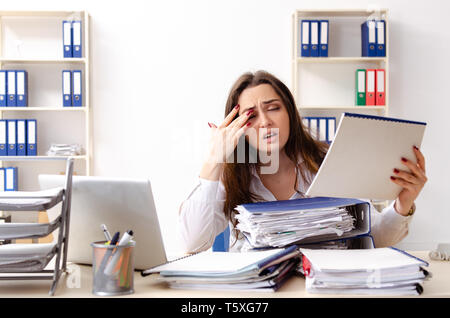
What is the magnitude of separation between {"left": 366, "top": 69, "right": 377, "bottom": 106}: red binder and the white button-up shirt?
8.00 ft

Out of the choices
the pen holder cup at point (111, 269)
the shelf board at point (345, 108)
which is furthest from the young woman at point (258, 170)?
the shelf board at point (345, 108)

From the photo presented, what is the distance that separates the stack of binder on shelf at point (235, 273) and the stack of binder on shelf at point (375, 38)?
307cm

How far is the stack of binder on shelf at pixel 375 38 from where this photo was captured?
3.76m

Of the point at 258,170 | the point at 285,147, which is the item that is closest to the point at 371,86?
the point at 285,147

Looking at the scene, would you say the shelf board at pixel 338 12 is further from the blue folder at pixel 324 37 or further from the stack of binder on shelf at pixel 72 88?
the stack of binder on shelf at pixel 72 88

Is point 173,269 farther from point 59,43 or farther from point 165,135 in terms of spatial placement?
point 59,43

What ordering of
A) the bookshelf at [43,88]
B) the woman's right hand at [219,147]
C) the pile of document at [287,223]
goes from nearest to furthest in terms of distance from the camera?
1. the pile of document at [287,223]
2. the woman's right hand at [219,147]
3. the bookshelf at [43,88]

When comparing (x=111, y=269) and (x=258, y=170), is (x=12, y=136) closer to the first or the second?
(x=258, y=170)

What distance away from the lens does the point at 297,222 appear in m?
1.19

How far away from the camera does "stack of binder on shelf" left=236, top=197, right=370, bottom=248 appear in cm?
118

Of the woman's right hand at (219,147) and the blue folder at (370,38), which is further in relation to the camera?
the blue folder at (370,38)

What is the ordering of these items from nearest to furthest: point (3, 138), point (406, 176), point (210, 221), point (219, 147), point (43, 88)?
point (406, 176) < point (219, 147) < point (210, 221) < point (3, 138) < point (43, 88)

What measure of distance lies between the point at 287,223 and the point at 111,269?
1.46 feet

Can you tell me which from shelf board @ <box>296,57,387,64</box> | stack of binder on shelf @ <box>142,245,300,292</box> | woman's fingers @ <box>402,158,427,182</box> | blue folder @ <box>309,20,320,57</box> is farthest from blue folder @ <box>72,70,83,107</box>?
woman's fingers @ <box>402,158,427,182</box>
